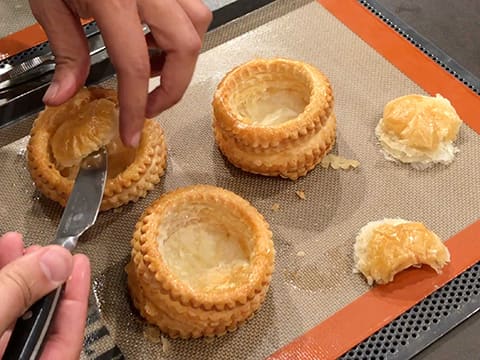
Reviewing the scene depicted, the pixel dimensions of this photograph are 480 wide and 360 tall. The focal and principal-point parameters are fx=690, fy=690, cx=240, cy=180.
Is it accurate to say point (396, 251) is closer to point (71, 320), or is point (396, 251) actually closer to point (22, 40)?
point (71, 320)

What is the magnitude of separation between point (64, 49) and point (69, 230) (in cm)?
47

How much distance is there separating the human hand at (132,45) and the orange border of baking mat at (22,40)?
2.74 ft

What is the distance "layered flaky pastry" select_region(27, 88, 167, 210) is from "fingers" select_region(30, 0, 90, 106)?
311 millimetres

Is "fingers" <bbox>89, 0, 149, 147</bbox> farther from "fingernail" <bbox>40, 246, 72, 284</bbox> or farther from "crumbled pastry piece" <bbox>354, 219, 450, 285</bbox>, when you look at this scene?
"crumbled pastry piece" <bbox>354, 219, 450, 285</bbox>

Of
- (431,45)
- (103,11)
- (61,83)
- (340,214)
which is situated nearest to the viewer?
(103,11)

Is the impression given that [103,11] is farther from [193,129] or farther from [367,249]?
[367,249]

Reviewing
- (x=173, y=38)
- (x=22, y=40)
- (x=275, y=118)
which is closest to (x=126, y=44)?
(x=173, y=38)

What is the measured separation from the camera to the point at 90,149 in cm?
206

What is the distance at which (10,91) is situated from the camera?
7.76ft

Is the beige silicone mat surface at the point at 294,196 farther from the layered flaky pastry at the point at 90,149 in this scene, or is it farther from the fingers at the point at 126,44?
the fingers at the point at 126,44

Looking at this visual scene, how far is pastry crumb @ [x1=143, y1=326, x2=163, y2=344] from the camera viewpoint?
1.91 meters

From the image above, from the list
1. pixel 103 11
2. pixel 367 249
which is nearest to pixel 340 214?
pixel 367 249

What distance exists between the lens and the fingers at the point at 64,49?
5.78 ft

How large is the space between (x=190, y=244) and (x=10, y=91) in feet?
2.91
